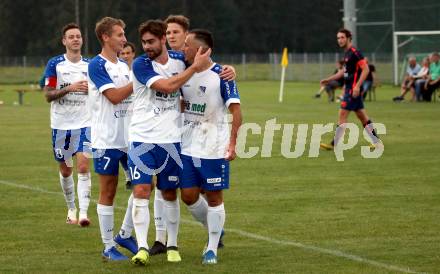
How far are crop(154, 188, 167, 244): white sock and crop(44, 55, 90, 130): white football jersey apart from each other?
105 inches

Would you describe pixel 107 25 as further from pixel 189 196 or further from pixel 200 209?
pixel 200 209

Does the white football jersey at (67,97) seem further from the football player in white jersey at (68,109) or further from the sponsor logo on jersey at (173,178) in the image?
the sponsor logo on jersey at (173,178)

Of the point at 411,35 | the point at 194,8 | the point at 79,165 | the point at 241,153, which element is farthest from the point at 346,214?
the point at 194,8

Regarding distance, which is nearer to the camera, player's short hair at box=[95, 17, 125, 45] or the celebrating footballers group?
the celebrating footballers group

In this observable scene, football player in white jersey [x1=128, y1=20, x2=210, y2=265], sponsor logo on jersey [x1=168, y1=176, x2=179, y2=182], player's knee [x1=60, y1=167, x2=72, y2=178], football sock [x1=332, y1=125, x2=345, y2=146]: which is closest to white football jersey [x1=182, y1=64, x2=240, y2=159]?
football player in white jersey [x1=128, y1=20, x2=210, y2=265]

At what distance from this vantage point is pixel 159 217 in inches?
373

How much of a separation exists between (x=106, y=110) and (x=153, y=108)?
704mm

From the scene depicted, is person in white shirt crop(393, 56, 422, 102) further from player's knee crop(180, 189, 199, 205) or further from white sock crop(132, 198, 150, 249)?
white sock crop(132, 198, 150, 249)

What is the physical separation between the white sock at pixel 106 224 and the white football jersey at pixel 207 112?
93 centimetres

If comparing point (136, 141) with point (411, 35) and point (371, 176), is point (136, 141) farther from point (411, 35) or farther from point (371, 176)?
point (411, 35)

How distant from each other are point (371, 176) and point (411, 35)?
35.2 m

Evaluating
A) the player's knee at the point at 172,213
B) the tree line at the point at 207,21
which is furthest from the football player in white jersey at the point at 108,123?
the tree line at the point at 207,21

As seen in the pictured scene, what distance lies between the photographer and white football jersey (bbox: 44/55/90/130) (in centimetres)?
1173

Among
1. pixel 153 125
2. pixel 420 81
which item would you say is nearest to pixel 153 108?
pixel 153 125
